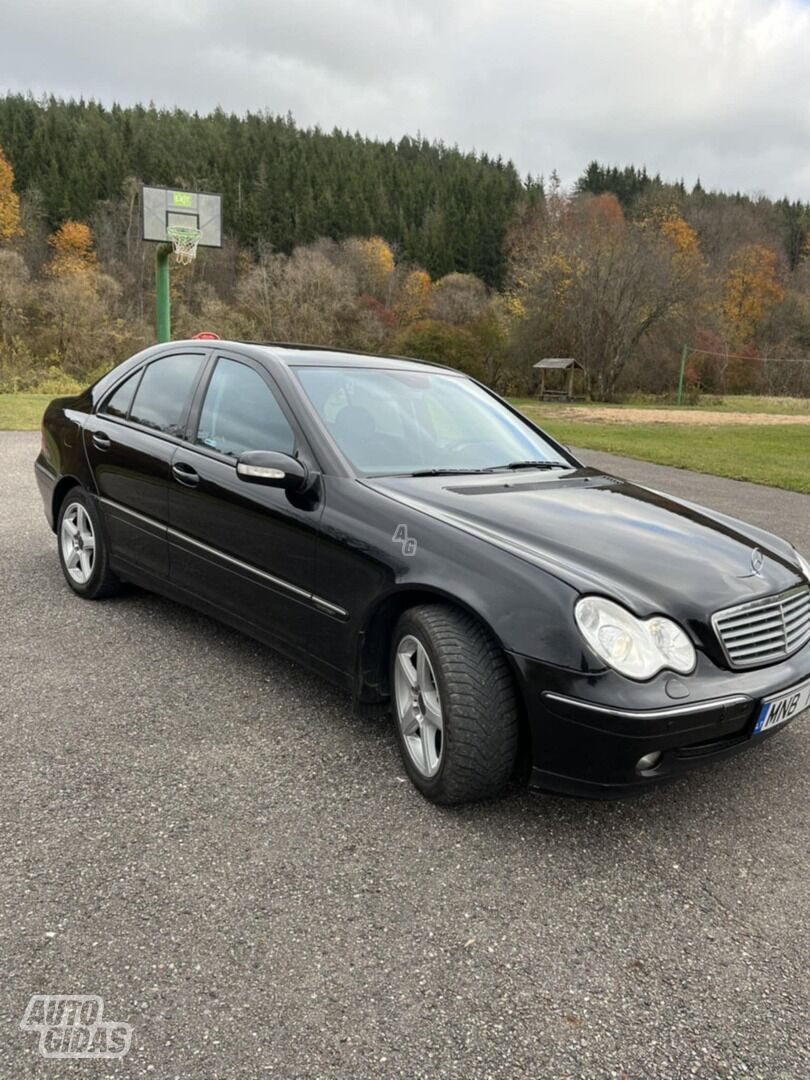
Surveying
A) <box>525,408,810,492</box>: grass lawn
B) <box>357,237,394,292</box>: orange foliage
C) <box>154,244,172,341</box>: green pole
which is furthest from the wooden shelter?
<box>357,237,394,292</box>: orange foliage

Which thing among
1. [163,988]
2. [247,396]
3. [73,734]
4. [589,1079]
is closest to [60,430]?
[247,396]

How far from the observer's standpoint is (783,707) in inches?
106

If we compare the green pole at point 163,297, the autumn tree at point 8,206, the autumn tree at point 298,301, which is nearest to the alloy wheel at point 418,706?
the green pole at point 163,297

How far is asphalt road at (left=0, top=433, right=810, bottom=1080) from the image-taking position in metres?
1.85

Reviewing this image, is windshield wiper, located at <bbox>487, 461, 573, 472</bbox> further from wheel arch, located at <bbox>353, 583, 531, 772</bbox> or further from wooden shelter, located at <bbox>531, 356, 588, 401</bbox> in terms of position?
wooden shelter, located at <bbox>531, 356, 588, 401</bbox>

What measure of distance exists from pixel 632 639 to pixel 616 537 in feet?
1.94

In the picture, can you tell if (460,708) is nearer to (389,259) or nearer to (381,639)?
(381,639)

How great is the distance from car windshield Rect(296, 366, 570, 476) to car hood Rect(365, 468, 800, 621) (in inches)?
7.4

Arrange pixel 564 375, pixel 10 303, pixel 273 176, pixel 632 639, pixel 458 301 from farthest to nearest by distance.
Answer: pixel 273 176, pixel 458 301, pixel 564 375, pixel 10 303, pixel 632 639

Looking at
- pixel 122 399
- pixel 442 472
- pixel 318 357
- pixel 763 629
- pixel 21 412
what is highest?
pixel 318 357

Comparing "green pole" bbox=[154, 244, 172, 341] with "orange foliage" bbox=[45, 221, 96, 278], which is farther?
"orange foliage" bbox=[45, 221, 96, 278]

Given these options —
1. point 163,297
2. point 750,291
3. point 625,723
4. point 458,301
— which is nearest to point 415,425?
point 625,723

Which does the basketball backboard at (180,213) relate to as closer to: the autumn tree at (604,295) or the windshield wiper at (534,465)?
the windshield wiper at (534,465)

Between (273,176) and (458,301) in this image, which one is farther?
(273,176)
